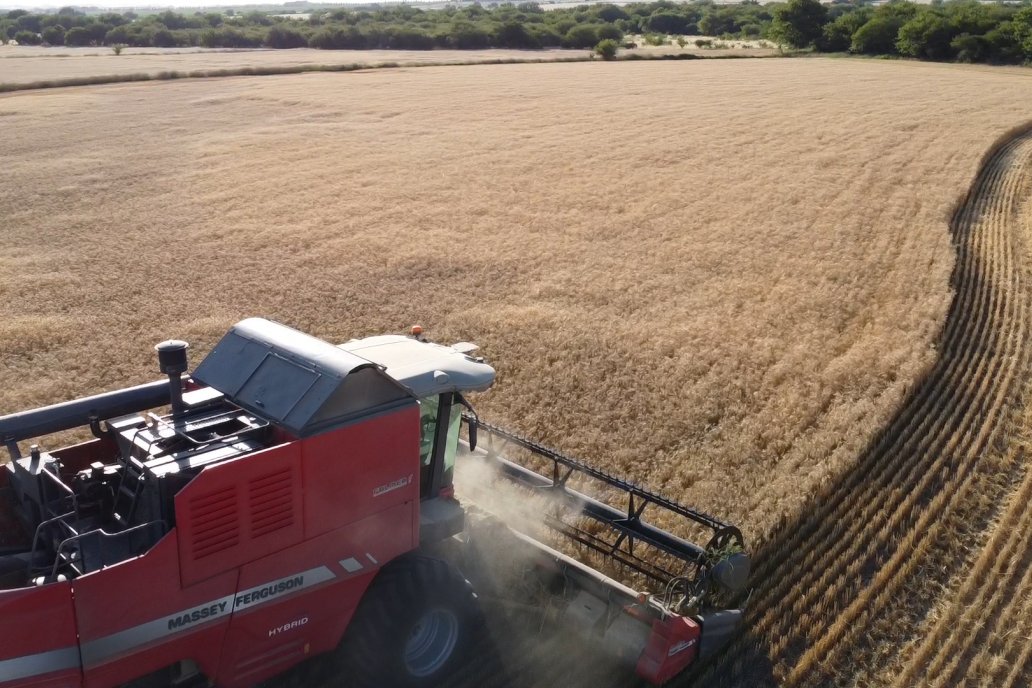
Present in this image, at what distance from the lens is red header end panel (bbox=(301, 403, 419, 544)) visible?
5.17 metres

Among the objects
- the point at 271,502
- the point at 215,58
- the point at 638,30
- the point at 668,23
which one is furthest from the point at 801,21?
the point at 271,502

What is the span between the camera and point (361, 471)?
5.39 metres

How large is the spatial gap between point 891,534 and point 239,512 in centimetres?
607

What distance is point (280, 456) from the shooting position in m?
4.95

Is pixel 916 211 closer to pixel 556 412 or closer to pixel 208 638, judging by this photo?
pixel 556 412

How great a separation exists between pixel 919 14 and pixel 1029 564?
218ft

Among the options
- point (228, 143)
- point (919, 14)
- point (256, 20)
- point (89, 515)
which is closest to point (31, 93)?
point (228, 143)

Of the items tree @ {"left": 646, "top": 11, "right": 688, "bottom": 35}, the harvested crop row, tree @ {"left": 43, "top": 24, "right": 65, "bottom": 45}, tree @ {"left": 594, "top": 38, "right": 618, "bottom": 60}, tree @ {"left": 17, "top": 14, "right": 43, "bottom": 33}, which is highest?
tree @ {"left": 646, "top": 11, "right": 688, "bottom": 35}

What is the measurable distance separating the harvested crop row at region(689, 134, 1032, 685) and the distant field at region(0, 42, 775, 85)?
158ft

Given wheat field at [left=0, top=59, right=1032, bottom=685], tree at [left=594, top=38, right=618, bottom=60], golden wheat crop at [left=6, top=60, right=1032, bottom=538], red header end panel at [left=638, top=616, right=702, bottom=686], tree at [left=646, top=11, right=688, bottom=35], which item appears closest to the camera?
red header end panel at [left=638, top=616, right=702, bottom=686]

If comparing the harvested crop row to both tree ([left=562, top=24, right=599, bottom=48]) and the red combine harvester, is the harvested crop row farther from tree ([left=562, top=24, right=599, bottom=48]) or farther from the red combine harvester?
tree ([left=562, top=24, right=599, bottom=48])

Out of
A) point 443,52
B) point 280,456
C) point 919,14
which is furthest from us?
point 443,52

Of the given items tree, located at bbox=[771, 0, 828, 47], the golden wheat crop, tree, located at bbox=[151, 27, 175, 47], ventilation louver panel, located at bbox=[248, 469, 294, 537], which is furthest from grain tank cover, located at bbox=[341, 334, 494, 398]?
tree, located at bbox=[151, 27, 175, 47]

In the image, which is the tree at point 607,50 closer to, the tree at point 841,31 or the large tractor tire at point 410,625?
the tree at point 841,31
